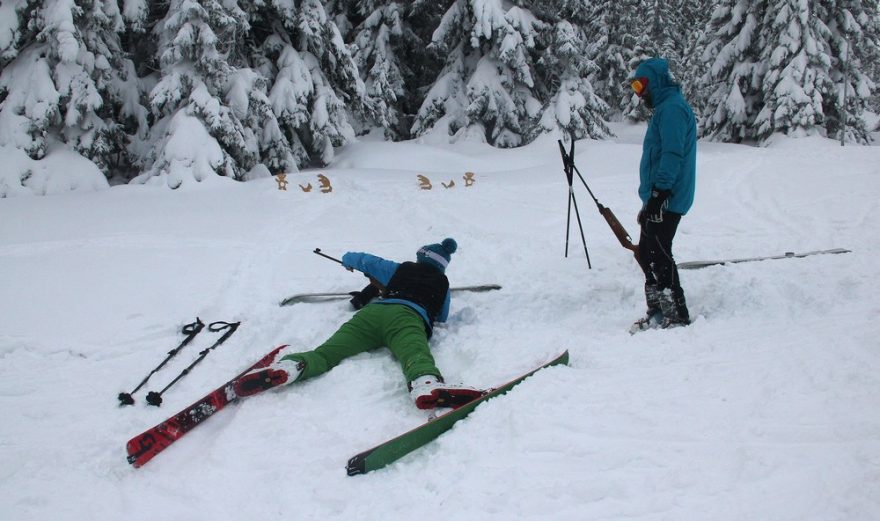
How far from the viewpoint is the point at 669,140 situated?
13.4ft

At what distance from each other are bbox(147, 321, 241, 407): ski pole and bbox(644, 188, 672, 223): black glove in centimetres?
357

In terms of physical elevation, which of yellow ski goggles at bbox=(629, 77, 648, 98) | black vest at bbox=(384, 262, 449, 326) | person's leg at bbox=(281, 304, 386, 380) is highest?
yellow ski goggles at bbox=(629, 77, 648, 98)

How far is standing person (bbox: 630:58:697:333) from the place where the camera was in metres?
4.07

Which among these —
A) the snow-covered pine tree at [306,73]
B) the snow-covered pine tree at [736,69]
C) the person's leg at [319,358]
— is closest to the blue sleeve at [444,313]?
the person's leg at [319,358]

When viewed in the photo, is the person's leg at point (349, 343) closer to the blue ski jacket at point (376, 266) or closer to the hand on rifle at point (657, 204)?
the blue ski jacket at point (376, 266)

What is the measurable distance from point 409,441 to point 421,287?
181 centimetres

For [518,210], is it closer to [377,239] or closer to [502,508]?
[377,239]

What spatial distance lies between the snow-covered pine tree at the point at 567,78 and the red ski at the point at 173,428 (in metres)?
13.8

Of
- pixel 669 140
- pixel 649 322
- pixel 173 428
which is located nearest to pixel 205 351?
pixel 173 428

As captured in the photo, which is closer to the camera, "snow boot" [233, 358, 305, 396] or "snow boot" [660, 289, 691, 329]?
"snow boot" [233, 358, 305, 396]

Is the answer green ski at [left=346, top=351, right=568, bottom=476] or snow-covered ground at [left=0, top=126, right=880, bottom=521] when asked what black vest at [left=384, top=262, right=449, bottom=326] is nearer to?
snow-covered ground at [left=0, top=126, right=880, bottom=521]

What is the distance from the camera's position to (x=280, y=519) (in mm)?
2506

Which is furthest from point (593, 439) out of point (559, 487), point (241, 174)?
point (241, 174)

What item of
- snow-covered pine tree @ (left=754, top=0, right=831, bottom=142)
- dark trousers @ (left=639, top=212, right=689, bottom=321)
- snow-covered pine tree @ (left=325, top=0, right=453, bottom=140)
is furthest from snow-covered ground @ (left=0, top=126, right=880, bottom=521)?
snow-covered pine tree @ (left=325, top=0, right=453, bottom=140)
